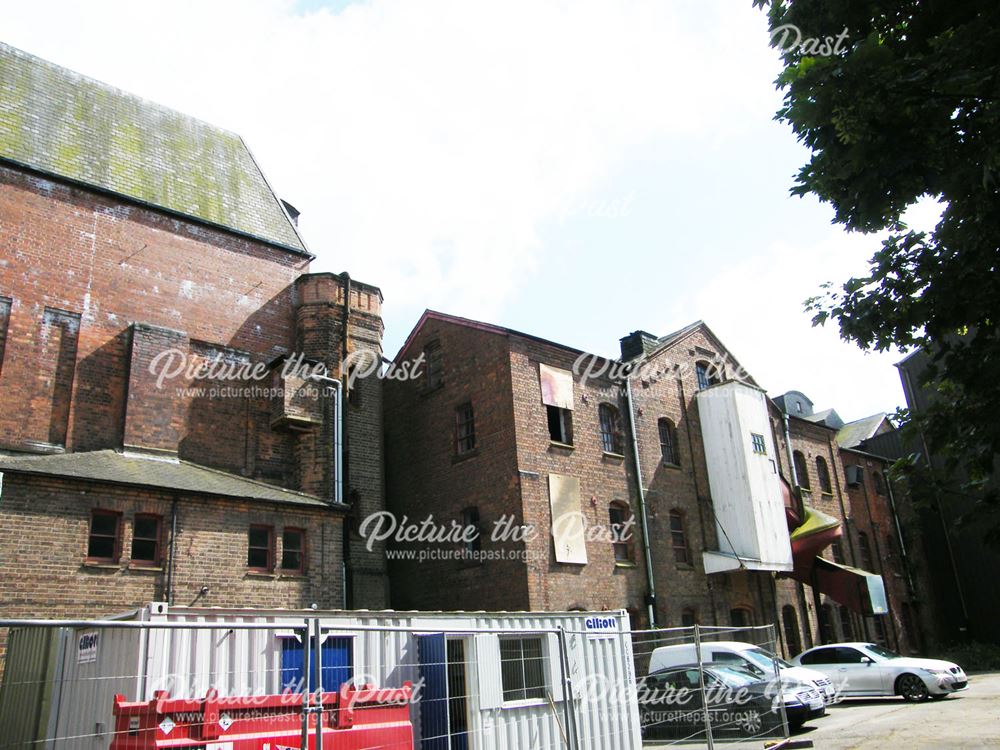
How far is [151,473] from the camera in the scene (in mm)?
17062

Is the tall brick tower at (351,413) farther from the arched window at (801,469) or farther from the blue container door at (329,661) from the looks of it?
the arched window at (801,469)

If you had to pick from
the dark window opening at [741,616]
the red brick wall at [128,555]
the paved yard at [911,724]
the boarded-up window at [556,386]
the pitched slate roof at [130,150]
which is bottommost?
the paved yard at [911,724]

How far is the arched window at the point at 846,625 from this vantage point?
94.3 feet

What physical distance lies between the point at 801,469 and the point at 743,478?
6.75 meters

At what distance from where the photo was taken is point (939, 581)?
34531 mm

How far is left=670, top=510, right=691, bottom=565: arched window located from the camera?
938 inches

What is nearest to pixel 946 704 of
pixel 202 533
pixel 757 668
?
pixel 757 668

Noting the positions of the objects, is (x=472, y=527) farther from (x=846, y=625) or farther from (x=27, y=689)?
(x=846, y=625)

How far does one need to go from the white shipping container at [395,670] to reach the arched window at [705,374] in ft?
54.2

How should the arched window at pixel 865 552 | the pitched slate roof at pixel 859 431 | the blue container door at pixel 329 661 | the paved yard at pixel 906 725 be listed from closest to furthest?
the blue container door at pixel 329 661
the paved yard at pixel 906 725
the arched window at pixel 865 552
the pitched slate roof at pixel 859 431

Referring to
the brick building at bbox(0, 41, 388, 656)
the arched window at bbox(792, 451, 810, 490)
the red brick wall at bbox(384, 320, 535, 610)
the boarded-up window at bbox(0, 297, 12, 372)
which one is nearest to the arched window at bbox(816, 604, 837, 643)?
the arched window at bbox(792, 451, 810, 490)

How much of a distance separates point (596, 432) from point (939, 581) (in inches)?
845

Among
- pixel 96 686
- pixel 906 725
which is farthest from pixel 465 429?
pixel 96 686

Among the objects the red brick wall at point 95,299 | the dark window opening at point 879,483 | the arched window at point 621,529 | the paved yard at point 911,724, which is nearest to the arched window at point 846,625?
the dark window opening at point 879,483
